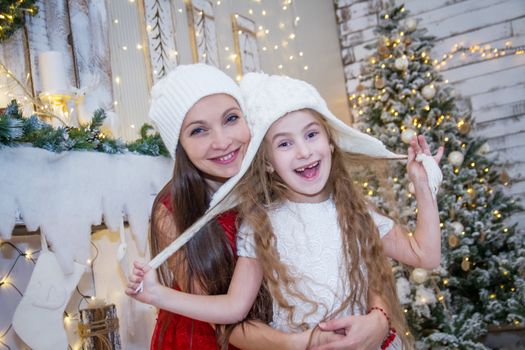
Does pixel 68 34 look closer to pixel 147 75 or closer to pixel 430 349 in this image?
pixel 147 75

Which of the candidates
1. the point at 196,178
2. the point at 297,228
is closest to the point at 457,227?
the point at 297,228

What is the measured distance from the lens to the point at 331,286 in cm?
148

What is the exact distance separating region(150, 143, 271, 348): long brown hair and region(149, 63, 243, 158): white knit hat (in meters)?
0.09

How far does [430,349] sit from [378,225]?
192cm

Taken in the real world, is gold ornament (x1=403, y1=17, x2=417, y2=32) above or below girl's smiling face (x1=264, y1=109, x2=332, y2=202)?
above

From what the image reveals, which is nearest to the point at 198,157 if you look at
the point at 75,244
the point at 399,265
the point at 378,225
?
the point at 75,244

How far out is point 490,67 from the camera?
4320mm

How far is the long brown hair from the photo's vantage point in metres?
1.54

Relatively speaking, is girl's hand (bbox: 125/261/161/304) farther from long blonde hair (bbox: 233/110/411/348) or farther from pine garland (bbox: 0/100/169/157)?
pine garland (bbox: 0/100/169/157)

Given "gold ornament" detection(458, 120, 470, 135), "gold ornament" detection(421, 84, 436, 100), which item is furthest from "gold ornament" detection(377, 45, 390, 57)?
"gold ornament" detection(458, 120, 470, 135)

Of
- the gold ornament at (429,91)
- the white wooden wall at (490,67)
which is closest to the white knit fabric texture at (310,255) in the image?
Answer: the gold ornament at (429,91)

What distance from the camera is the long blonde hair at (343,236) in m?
1.46

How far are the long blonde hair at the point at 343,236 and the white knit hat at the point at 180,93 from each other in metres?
0.27

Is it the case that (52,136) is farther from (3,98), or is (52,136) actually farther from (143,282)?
(3,98)
